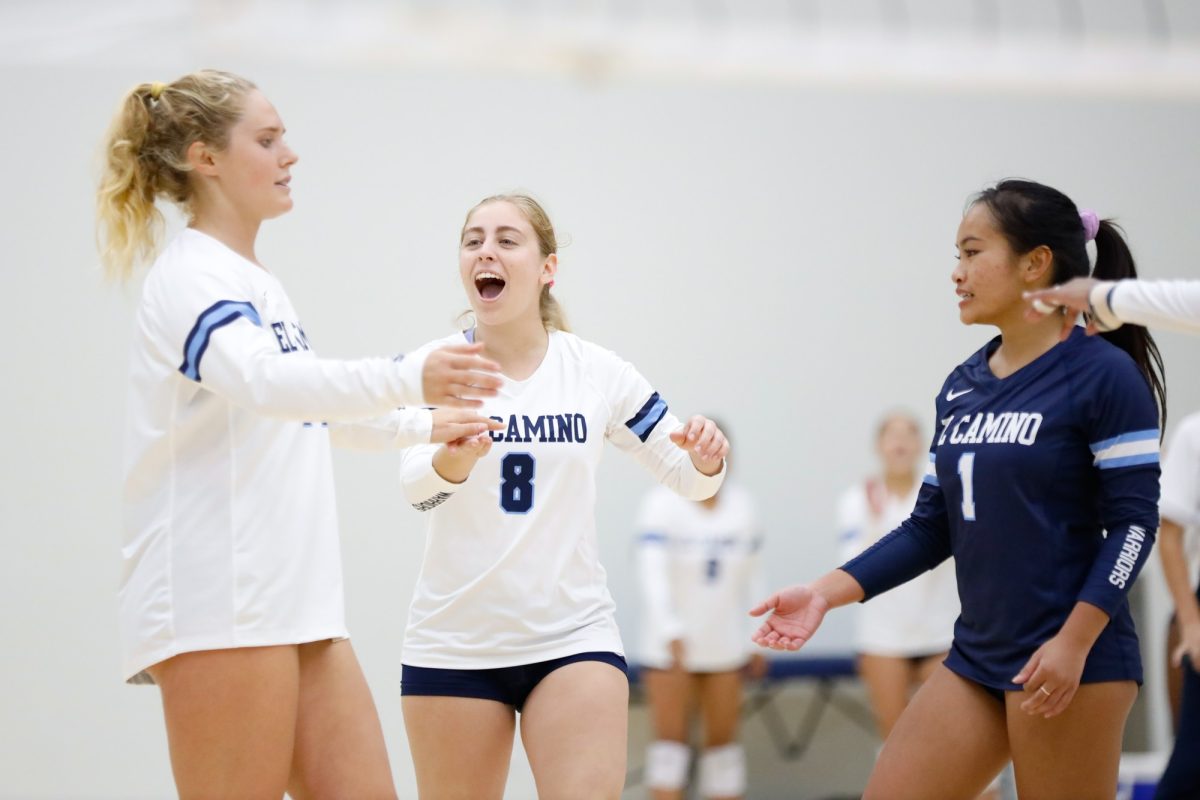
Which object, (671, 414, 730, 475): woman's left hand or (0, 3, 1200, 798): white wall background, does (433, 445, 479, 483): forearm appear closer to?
(671, 414, 730, 475): woman's left hand

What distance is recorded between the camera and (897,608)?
6.34 meters

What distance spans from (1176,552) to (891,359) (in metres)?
3.24

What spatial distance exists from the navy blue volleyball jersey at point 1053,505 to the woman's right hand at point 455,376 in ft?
3.79

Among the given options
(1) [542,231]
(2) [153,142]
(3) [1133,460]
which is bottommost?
(3) [1133,460]

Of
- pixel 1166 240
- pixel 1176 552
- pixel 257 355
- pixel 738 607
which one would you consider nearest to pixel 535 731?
pixel 257 355

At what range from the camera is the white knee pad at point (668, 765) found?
21.2ft

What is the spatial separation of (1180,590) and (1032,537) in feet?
5.76

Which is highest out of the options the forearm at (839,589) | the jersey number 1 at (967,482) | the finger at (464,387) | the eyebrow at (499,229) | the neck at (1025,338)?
the eyebrow at (499,229)

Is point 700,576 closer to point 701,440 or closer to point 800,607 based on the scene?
point 800,607

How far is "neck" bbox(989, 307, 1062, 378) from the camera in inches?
115

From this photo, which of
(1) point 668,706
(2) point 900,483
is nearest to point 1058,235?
(2) point 900,483

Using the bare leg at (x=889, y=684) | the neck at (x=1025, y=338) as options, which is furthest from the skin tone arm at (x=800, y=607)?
the bare leg at (x=889, y=684)

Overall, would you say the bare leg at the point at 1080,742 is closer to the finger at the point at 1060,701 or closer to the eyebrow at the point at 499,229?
the finger at the point at 1060,701

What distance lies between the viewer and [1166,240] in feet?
25.3
